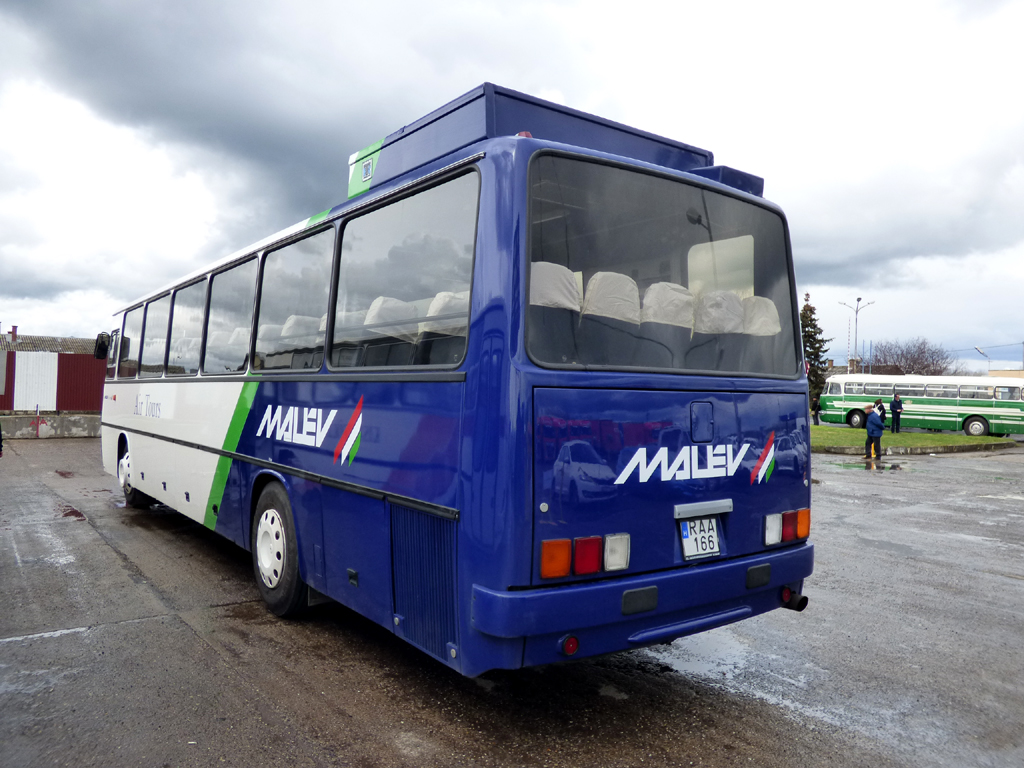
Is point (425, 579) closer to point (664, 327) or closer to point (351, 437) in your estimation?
point (351, 437)

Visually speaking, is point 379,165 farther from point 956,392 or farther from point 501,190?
point 956,392

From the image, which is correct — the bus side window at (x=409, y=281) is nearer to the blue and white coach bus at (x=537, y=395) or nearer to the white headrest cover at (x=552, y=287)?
the blue and white coach bus at (x=537, y=395)

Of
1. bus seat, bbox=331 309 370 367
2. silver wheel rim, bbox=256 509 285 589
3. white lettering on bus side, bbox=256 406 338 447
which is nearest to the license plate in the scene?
bus seat, bbox=331 309 370 367

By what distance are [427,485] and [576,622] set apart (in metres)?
0.94

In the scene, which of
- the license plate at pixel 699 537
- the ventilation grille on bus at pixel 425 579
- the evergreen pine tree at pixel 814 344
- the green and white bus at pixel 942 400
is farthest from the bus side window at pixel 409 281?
the evergreen pine tree at pixel 814 344

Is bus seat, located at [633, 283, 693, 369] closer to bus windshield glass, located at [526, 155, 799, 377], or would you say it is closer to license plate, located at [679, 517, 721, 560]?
bus windshield glass, located at [526, 155, 799, 377]

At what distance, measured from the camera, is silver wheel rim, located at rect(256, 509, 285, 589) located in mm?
5289

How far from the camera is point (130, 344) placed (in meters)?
9.92

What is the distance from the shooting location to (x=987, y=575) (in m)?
7.16

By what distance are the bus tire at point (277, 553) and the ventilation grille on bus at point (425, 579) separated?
1446mm

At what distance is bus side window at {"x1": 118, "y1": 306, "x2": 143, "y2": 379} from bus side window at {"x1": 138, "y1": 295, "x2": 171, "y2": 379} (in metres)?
0.33

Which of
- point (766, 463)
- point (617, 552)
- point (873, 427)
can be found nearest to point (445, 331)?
point (617, 552)

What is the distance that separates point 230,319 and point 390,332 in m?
2.92

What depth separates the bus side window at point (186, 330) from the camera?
23.7ft
